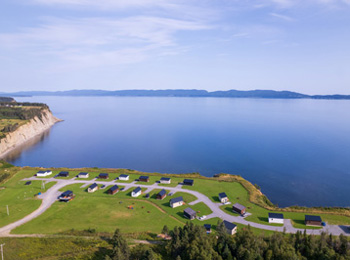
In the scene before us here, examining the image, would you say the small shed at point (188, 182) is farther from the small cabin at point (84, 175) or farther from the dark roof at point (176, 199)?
the small cabin at point (84, 175)

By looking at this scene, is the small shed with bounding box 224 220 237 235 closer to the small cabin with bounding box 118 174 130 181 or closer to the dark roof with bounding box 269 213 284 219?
the dark roof with bounding box 269 213 284 219

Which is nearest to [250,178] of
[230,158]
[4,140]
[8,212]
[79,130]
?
[230,158]

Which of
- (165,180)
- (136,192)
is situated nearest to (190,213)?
(136,192)

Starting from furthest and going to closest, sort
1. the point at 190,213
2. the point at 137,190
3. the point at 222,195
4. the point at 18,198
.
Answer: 1. the point at 137,190
2. the point at 18,198
3. the point at 222,195
4. the point at 190,213

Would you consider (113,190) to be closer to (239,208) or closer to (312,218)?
(239,208)

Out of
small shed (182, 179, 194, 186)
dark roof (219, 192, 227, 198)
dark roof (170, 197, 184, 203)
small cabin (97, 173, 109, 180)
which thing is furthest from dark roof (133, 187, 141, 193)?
dark roof (219, 192, 227, 198)

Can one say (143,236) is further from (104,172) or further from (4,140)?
(4,140)
